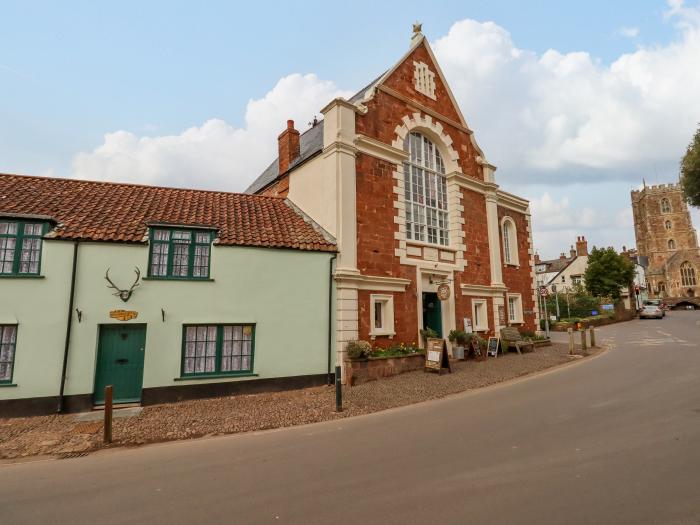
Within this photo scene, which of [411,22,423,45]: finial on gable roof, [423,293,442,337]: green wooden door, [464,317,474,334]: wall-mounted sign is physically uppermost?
[411,22,423,45]: finial on gable roof

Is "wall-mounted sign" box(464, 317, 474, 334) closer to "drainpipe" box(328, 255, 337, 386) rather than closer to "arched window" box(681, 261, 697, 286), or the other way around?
"drainpipe" box(328, 255, 337, 386)

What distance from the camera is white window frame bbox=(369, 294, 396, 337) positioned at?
44.4ft

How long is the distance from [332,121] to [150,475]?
40.1ft

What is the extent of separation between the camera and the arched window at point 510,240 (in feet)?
69.3

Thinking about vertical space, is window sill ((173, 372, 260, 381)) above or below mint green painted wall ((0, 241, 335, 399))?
below

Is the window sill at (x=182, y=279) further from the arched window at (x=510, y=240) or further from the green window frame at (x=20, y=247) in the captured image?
the arched window at (x=510, y=240)

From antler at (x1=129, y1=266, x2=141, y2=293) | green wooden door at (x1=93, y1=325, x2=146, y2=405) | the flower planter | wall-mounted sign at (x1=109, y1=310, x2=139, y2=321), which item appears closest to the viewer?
green wooden door at (x1=93, y1=325, x2=146, y2=405)

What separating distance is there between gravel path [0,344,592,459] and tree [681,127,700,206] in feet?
61.6

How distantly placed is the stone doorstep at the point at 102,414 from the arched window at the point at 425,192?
11.1 m

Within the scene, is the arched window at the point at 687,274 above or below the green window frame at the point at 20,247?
above

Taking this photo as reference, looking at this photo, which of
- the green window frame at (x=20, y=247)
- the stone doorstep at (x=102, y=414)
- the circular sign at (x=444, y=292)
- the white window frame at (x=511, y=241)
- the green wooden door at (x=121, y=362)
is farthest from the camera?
the white window frame at (x=511, y=241)

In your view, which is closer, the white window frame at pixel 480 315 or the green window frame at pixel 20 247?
the green window frame at pixel 20 247

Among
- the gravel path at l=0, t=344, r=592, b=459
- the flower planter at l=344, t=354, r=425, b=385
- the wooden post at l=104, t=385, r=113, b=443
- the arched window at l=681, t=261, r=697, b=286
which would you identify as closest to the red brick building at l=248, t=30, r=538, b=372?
the flower planter at l=344, t=354, r=425, b=385

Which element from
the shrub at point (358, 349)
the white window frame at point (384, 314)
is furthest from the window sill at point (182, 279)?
the white window frame at point (384, 314)
